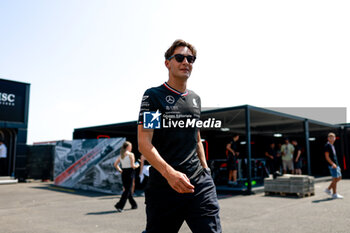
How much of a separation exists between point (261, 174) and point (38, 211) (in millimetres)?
13086

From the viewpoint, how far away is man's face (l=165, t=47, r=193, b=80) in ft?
7.22

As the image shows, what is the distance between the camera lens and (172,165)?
1963 millimetres

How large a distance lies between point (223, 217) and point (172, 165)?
4.85m

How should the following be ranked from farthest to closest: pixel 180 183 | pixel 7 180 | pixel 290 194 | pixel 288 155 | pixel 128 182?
1. pixel 7 180
2. pixel 288 155
3. pixel 290 194
4. pixel 128 182
5. pixel 180 183

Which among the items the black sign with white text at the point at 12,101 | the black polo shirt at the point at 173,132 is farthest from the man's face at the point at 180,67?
the black sign with white text at the point at 12,101

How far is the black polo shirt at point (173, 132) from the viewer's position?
1.99m

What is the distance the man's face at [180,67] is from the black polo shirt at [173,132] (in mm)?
136

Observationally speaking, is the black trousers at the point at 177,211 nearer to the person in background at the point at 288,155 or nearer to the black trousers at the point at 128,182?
the black trousers at the point at 128,182

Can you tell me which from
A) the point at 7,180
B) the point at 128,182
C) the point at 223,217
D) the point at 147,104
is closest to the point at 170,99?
the point at 147,104

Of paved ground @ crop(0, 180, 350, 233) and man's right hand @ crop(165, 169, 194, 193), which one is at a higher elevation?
man's right hand @ crop(165, 169, 194, 193)

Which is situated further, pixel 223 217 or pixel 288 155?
pixel 288 155

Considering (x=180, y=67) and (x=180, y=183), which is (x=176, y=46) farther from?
(x=180, y=183)

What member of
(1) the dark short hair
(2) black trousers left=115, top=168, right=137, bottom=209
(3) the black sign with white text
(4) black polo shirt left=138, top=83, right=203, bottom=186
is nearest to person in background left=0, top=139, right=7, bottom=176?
(3) the black sign with white text

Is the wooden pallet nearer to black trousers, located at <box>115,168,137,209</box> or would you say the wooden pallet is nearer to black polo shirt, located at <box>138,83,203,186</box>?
black trousers, located at <box>115,168,137,209</box>
